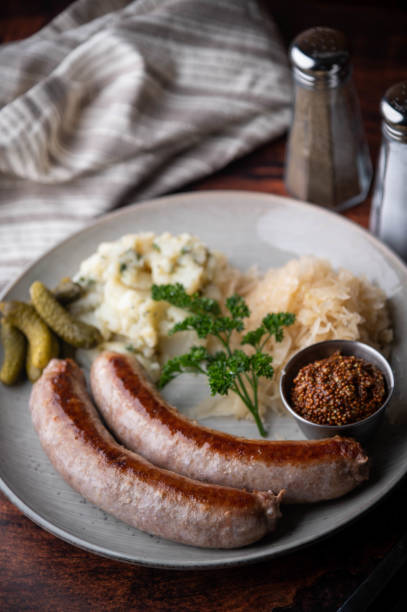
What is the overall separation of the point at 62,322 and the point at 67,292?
6.8 inches

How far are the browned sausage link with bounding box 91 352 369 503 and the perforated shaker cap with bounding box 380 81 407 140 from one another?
1408mm

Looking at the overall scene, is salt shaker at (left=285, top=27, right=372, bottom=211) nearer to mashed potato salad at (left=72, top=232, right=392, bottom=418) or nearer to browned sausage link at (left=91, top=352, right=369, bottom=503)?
mashed potato salad at (left=72, top=232, right=392, bottom=418)

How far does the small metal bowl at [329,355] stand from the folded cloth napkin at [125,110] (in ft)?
5.53

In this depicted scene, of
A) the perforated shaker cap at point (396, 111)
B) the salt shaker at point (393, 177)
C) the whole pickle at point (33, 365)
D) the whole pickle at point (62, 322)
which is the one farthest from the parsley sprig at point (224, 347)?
the perforated shaker cap at point (396, 111)

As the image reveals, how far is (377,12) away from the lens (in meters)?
4.63

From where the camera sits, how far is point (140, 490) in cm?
236

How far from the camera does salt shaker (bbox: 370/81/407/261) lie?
2930 millimetres

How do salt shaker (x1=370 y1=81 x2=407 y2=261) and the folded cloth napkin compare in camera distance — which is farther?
the folded cloth napkin

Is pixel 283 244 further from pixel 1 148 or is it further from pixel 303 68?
pixel 1 148

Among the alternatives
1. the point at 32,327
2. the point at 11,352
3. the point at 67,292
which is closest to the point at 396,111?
the point at 67,292

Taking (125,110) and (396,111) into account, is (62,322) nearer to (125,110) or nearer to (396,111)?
(125,110)

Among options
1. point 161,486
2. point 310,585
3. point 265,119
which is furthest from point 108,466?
point 265,119

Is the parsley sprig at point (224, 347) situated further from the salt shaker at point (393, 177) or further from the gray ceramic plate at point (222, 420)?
the salt shaker at point (393, 177)

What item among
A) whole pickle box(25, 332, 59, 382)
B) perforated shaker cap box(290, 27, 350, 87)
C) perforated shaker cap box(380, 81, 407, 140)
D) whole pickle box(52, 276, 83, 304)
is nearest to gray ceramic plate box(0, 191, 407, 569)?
whole pickle box(25, 332, 59, 382)
